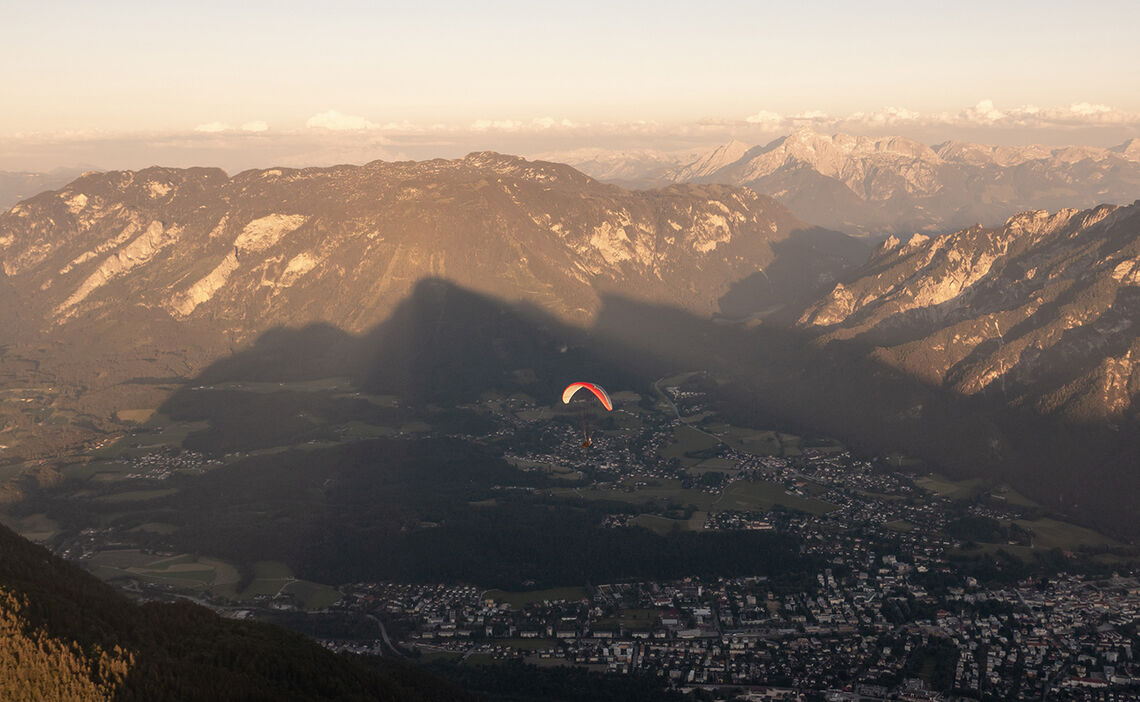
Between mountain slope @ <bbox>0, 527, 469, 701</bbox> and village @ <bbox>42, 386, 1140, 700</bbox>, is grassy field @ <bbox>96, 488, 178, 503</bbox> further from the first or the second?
mountain slope @ <bbox>0, 527, 469, 701</bbox>

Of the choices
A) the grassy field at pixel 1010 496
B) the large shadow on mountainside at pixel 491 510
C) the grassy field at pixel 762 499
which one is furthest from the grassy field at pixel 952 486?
the grassy field at pixel 762 499

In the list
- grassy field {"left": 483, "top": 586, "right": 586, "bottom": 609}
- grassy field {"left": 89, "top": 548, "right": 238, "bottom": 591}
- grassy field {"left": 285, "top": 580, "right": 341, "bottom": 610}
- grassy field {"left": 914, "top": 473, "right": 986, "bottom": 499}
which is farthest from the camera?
grassy field {"left": 914, "top": 473, "right": 986, "bottom": 499}

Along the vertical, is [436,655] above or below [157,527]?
above

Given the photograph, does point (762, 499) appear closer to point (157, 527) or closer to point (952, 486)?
point (952, 486)

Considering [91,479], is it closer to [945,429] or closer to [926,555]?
[926,555]

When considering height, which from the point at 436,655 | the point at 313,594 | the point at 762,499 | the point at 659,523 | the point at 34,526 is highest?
the point at 762,499

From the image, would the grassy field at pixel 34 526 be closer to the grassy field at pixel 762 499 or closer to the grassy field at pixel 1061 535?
the grassy field at pixel 762 499

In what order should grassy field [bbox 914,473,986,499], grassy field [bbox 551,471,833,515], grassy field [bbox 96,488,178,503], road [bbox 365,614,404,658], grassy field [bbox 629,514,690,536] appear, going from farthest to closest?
grassy field [bbox 96,488,178,503] → grassy field [bbox 914,473,986,499] → grassy field [bbox 551,471,833,515] → grassy field [bbox 629,514,690,536] → road [bbox 365,614,404,658]

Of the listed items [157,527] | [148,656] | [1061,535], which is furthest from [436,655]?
[1061,535]

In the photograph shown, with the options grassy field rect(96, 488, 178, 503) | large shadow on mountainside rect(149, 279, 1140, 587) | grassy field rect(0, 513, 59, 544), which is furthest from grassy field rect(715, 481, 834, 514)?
grassy field rect(0, 513, 59, 544)

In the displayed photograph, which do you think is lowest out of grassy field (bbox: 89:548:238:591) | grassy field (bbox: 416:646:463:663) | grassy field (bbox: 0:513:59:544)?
grassy field (bbox: 89:548:238:591)
